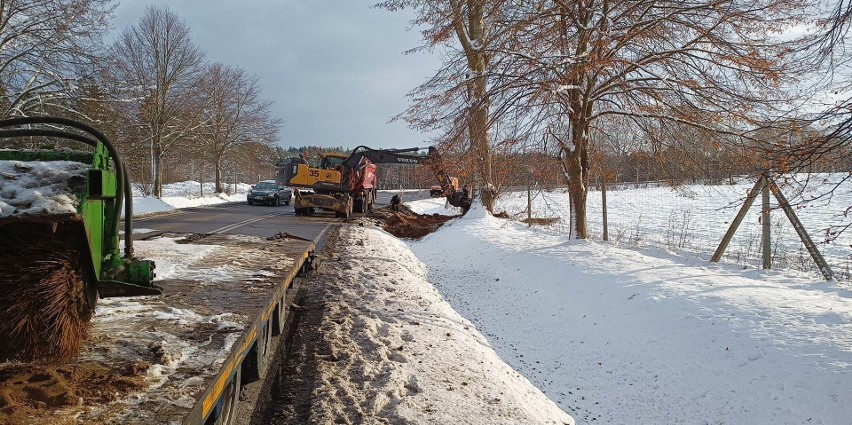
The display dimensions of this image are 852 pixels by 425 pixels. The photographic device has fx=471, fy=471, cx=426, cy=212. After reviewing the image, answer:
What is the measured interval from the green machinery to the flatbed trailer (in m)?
0.25

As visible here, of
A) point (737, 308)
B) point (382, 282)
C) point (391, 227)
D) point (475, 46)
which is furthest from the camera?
point (391, 227)

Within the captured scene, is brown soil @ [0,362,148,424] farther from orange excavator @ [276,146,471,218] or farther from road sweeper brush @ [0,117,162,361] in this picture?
orange excavator @ [276,146,471,218]

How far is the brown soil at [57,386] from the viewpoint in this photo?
64.9 inches

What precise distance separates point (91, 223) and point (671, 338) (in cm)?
504

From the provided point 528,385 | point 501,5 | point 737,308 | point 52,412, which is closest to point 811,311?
point 737,308

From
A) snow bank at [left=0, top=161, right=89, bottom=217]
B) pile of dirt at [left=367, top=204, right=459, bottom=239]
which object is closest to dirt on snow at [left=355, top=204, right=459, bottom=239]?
pile of dirt at [left=367, top=204, right=459, bottom=239]

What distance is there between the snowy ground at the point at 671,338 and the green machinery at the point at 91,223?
12.0 feet

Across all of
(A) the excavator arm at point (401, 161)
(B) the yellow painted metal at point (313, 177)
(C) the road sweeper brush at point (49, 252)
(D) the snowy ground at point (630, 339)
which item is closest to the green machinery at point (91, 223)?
(C) the road sweeper brush at point (49, 252)

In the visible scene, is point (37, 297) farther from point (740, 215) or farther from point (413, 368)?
point (740, 215)

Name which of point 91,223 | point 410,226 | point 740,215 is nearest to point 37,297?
point 91,223

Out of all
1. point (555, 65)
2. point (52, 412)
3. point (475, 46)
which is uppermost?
point (475, 46)

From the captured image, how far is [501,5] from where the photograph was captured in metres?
9.32

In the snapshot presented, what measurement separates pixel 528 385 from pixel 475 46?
26.5 feet

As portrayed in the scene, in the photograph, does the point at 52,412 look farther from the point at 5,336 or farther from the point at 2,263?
the point at 2,263
